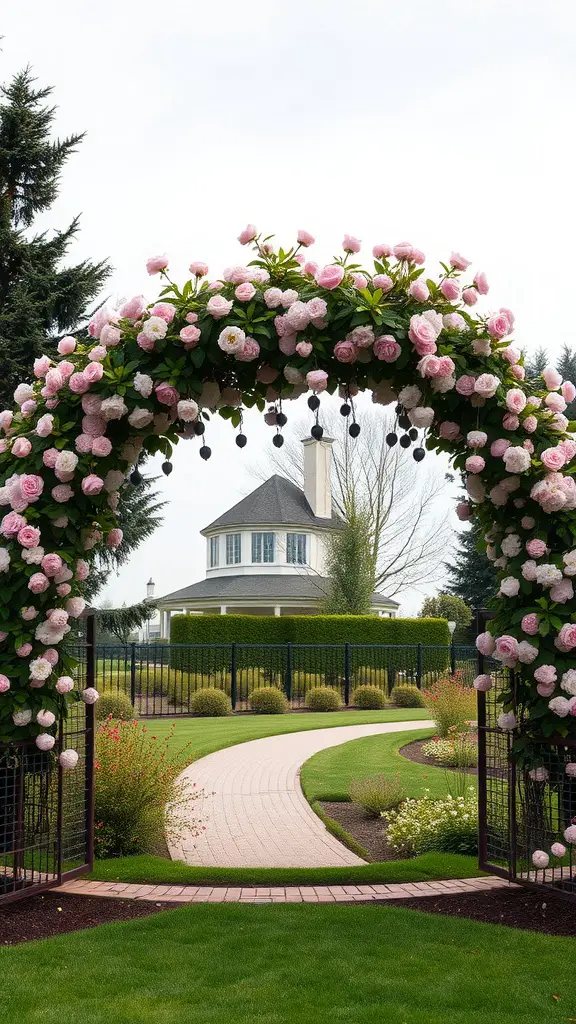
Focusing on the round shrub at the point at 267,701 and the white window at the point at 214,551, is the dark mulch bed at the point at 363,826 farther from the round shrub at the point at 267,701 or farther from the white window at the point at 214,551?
the white window at the point at 214,551

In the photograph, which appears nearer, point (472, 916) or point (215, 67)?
point (472, 916)

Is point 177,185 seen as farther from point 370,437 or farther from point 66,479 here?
point 370,437

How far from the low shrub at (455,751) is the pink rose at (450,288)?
6.64 metres

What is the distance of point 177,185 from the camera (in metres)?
8.03

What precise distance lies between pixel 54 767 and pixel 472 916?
3.02 metres

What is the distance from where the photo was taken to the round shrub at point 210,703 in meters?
18.0

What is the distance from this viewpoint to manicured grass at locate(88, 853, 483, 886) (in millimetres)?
6227

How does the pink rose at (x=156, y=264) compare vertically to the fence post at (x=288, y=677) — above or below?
above

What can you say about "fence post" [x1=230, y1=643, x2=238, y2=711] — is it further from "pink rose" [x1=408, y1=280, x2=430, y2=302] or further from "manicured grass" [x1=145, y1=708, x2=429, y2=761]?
"pink rose" [x1=408, y1=280, x2=430, y2=302]

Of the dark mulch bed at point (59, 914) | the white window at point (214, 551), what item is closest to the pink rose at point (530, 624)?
the dark mulch bed at point (59, 914)

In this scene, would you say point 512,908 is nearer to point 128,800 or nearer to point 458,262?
point 128,800

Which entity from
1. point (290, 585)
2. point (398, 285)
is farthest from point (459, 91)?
point (290, 585)

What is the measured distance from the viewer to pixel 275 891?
601cm

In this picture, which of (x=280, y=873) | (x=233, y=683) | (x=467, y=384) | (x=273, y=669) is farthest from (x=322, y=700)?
(x=467, y=384)
